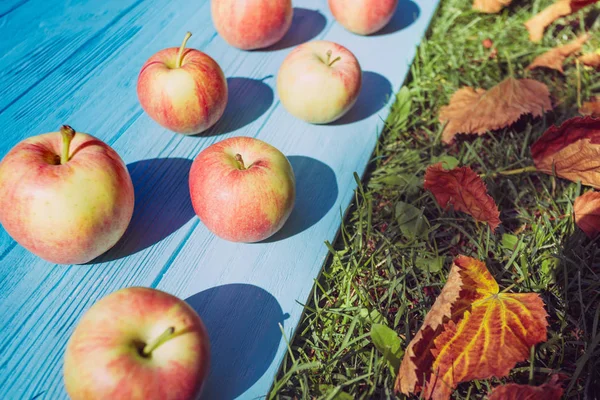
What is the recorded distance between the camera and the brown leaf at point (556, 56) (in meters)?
2.50

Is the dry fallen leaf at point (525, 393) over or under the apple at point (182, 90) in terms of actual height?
under

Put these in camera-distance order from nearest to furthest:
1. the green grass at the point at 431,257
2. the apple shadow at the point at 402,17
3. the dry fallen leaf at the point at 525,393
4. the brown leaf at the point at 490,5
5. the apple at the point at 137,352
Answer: the apple at the point at 137,352 → the dry fallen leaf at the point at 525,393 → the green grass at the point at 431,257 → the apple shadow at the point at 402,17 → the brown leaf at the point at 490,5

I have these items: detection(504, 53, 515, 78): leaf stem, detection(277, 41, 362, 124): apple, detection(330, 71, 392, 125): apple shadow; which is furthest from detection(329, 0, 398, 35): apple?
detection(504, 53, 515, 78): leaf stem

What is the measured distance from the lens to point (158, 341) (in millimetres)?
1097

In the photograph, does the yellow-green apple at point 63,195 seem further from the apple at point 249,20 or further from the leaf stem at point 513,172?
the leaf stem at point 513,172

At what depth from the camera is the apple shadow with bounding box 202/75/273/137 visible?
6.64 feet

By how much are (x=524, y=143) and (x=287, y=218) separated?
1123 mm

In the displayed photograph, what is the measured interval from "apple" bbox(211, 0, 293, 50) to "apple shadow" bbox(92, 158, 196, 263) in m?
0.74

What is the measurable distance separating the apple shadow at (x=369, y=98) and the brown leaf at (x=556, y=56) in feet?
2.67

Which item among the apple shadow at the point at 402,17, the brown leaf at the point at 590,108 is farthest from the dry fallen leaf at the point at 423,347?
the apple shadow at the point at 402,17

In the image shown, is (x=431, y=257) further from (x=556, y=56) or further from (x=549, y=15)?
(x=549, y=15)

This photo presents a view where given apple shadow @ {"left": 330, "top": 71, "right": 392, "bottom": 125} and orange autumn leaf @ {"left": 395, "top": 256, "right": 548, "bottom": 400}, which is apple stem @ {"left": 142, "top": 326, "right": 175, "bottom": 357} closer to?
orange autumn leaf @ {"left": 395, "top": 256, "right": 548, "bottom": 400}

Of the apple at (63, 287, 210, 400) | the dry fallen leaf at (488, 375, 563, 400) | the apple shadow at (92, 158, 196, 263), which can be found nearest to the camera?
the apple at (63, 287, 210, 400)

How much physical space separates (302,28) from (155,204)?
1356mm
